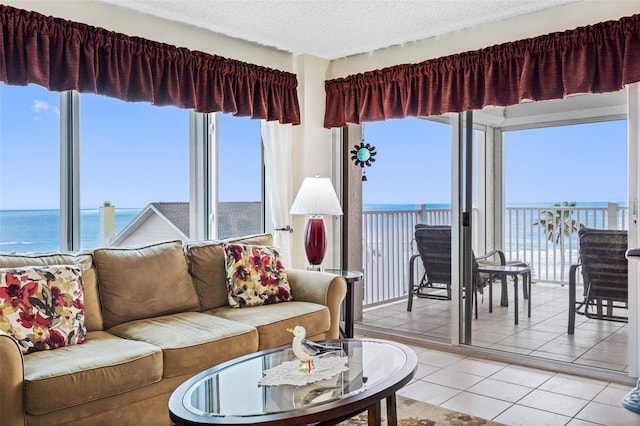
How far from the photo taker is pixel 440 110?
3.81m

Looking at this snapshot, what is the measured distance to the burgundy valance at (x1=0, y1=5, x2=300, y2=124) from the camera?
2846 millimetres

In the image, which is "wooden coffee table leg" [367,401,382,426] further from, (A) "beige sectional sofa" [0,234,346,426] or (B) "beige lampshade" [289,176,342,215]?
(B) "beige lampshade" [289,176,342,215]

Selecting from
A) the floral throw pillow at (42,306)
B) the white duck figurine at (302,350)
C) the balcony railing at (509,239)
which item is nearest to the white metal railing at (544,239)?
the balcony railing at (509,239)

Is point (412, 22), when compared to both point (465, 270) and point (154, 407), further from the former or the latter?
point (154, 407)

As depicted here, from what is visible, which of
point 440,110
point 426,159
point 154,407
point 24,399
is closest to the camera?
point 24,399

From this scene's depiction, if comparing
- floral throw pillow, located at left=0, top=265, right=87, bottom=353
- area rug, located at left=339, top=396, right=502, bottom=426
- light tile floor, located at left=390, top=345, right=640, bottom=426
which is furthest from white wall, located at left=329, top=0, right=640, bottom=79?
floral throw pillow, located at left=0, top=265, right=87, bottom=353

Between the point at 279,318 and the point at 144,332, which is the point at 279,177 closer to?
the point at 279,318

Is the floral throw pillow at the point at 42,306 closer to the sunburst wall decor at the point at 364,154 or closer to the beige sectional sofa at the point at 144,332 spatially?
the beige sectional sofa at the point at 144,332

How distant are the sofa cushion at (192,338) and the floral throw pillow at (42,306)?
30 centimetres

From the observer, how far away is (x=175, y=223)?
3920mm

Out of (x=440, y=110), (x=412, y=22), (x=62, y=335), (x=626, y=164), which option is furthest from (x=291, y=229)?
(x=626, y=164)

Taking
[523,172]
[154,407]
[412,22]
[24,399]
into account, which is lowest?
[154,407]

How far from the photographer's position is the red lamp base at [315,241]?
12.9ft

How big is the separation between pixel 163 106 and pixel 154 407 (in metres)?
2.02
